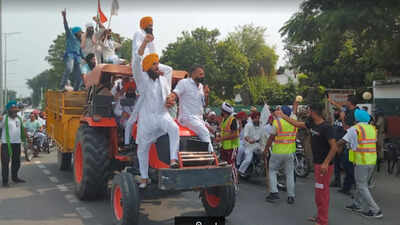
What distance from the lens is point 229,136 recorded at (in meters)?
8.43

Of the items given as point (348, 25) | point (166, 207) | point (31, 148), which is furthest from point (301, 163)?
point (31, 148)

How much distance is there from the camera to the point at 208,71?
41.5 m

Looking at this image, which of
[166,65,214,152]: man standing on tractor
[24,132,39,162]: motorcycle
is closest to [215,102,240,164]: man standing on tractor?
[166,65,214,152]: man standing on tractor

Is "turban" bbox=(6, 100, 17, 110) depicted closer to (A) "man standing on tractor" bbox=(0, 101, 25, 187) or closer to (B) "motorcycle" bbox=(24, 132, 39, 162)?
(A) "man standing on tractor" bbox=(0, 101, 25, 187)

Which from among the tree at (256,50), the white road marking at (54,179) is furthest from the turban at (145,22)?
the tree at (256,50)

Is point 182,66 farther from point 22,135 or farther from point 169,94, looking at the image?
point 169,94

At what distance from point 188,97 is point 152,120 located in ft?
2.52

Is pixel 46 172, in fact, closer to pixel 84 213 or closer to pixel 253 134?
pixel 84 213

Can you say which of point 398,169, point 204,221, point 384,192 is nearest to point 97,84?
point 204,221

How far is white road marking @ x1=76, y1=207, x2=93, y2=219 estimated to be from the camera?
6.58m

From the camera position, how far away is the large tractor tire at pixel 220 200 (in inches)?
240

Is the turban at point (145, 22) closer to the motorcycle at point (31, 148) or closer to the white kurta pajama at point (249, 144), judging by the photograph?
the white kurta pajama at point (249, 144)

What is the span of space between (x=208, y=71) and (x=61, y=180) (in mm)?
32502

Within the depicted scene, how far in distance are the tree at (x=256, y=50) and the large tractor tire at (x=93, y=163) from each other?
45.0m
